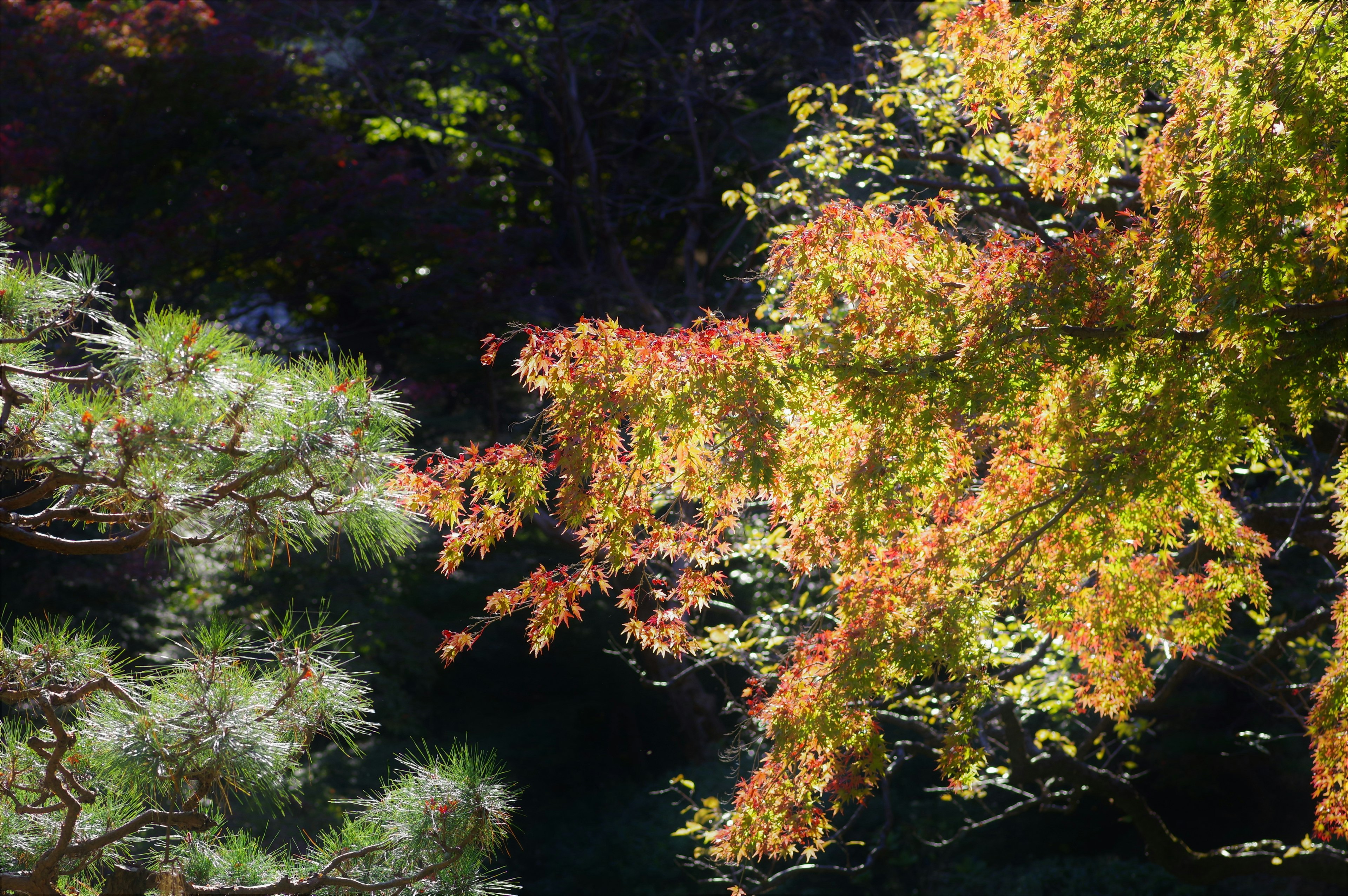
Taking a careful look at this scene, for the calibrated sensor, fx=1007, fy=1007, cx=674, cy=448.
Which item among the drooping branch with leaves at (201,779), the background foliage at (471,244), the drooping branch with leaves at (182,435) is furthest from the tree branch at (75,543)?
the background foliage at (471,244)

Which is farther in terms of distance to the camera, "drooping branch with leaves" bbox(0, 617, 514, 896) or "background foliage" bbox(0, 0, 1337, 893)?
"background foliage" bbox(0, 0, 1337, 893)

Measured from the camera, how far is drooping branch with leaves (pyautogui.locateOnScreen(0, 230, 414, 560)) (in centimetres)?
191

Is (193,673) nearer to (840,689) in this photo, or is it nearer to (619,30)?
(840,689)

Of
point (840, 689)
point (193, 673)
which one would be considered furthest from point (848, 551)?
point (193, 673)

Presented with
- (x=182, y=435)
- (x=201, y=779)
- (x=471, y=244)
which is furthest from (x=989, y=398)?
(x=471, y=244)

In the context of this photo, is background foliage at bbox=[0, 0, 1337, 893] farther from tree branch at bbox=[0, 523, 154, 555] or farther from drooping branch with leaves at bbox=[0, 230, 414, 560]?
tree branch at bbox=[0, 523, 154, 555]

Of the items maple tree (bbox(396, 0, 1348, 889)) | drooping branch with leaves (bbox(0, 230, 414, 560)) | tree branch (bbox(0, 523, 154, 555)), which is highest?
maple tree (bbox(396, 0, 1348, 889))

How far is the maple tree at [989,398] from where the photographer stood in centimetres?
255

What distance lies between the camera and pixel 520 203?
30.6 ft

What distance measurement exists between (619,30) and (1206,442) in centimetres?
683

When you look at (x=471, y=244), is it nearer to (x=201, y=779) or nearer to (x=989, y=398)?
(x=989, y=398)

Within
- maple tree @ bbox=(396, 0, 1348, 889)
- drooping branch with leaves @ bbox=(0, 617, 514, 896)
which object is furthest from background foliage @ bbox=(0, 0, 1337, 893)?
drooping branch with leaves @ bbox=(0, 617, 514, 896)

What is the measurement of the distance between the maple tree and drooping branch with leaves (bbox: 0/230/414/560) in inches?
12.0

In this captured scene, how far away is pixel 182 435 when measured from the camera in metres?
1.92
